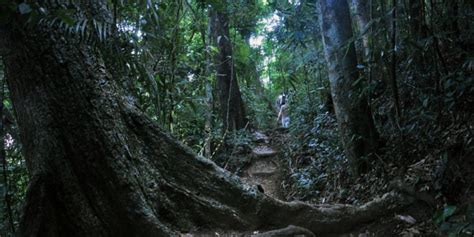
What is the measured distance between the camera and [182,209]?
3682mm

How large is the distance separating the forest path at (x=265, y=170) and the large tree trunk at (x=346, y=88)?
229cm

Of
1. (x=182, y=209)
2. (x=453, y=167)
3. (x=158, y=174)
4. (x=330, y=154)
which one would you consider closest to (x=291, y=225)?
(x=182, y=209)

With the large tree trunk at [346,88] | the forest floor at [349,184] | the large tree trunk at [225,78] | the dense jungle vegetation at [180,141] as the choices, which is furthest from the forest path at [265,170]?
the large tree trunk at [346,88]

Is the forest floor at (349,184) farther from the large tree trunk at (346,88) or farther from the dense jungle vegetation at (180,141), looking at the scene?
the large tree trunk at (346,88)

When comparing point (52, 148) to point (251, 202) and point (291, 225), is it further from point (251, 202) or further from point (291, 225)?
point (291, 225)

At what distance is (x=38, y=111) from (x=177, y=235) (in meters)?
1.39

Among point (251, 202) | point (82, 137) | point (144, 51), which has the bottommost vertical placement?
point (251, 202)

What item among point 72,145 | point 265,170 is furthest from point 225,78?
point 72,145

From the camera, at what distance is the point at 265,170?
9141mm

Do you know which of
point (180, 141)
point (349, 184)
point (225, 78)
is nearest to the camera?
point (180, 141)

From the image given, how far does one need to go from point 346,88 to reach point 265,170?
12.1 feet

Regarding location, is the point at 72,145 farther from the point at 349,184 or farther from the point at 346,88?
the point at 349,184

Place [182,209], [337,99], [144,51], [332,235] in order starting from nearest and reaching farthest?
[182,209] < [332,235] < [144,51] < [337,99]

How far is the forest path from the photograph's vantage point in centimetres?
838
